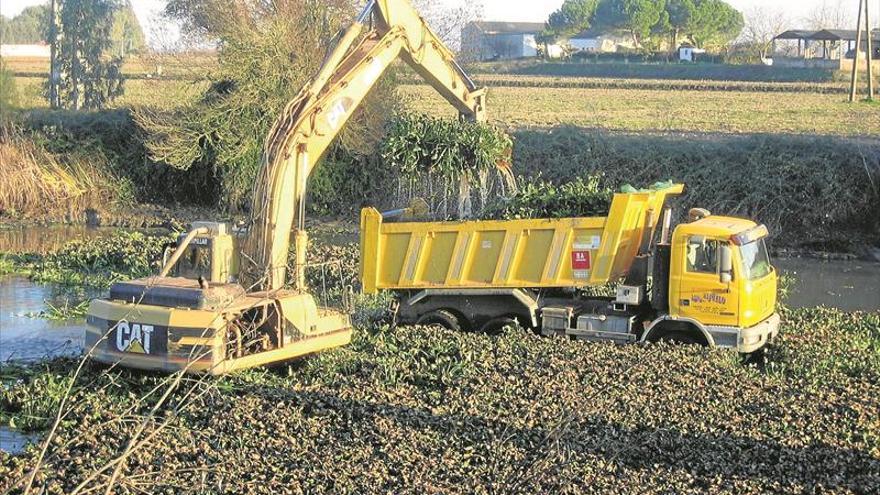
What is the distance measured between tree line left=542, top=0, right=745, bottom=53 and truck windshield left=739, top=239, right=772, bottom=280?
72842mm

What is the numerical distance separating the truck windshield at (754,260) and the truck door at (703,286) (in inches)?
13.1

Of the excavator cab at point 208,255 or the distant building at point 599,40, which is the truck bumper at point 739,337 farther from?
the distant building at point 599,40

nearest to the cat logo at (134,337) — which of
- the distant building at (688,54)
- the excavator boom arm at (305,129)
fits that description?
the excavator boom arm at (305,129)

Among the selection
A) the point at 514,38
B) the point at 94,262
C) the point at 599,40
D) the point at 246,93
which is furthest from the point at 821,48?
the point at 94,262

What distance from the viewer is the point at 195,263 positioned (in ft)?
A: 50.4

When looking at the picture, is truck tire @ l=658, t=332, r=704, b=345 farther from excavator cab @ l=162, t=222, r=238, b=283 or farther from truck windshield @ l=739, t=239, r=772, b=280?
excavator cab @ l=162, t=222, r=238, b=283

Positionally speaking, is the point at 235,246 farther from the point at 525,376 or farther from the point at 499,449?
the point at 499,449

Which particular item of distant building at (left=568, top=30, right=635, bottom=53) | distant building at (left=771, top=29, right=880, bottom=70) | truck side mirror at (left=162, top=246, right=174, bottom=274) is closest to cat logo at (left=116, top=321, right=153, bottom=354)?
truck side mirror at (left=162, top=246, right=174, bottom=274)

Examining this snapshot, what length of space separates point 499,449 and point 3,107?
26698mm

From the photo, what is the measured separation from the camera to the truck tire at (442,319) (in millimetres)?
17500

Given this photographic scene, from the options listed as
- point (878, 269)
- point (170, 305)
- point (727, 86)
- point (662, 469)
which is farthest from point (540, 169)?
point (727, 86)

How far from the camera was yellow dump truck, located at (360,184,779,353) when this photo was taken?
16188mm

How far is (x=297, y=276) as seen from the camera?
615 inches

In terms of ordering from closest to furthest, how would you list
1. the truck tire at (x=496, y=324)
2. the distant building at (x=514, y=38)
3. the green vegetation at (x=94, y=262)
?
the truck tire at (x=496, y=324), the green vegetation at (x=94, y=262), the distant building at (x=514, y=38)
